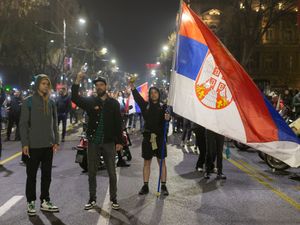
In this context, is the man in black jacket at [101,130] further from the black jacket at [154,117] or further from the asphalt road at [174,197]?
the black jacket at [154,117]

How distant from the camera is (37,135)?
6.35 m

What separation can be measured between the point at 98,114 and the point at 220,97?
176 cm

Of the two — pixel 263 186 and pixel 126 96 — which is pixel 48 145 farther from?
pixel 126 96

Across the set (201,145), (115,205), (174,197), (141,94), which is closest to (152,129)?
(174,197)

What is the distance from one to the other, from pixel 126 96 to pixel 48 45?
29.2 metres

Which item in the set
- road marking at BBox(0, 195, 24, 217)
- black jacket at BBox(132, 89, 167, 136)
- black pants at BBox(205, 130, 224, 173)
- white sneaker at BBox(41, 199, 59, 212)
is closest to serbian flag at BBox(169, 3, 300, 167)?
black jacket at BBox(132, 89, 167, 136)

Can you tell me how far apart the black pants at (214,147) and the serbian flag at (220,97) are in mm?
2368

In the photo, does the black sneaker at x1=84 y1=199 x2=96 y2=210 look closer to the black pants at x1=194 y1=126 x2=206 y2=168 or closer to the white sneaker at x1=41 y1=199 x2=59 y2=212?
the white sneaker at x1=41 y1=199 x2=59 y2=212

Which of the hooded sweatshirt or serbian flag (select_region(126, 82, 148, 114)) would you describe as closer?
the hooded sweatshirt

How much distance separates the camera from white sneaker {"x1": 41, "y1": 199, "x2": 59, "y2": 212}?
21.1 ft

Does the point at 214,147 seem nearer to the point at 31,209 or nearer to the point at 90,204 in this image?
the point at 90,204

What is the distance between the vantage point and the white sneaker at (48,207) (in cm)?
642

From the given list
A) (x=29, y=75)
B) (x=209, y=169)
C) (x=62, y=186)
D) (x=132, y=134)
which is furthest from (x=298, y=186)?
(x=29, y=75)

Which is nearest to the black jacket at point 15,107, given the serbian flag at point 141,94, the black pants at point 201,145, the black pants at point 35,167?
the serbian flag at point 141,94
